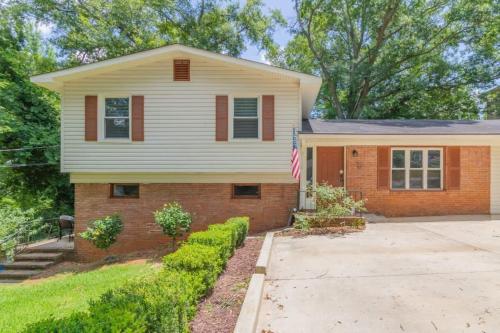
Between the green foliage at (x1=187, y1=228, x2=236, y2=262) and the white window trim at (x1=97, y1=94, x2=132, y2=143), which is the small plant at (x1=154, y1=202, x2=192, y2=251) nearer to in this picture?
the white window trim at (x1=97, y1=94, x2=132, y2=143)

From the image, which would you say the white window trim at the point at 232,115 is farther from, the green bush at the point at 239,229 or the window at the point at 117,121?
the window at the point at 117,121

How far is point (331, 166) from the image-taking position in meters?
10.9

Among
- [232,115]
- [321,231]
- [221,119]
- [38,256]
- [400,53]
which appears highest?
[400,53]

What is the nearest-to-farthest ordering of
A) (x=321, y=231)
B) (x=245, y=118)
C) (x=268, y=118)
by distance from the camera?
(x=321, y=231)
(x=268, y=118)
(x=245, y=118)

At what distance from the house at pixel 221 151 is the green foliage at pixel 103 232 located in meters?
0.79

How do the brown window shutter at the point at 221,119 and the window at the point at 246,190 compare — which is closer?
the brown window shutter at the point at 221,119

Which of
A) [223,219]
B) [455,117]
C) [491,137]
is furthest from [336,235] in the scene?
[455,117]

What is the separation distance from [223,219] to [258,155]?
2.58m

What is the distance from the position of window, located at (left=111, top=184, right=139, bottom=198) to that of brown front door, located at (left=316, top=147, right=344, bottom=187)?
6597 mm

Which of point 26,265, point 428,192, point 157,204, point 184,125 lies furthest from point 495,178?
point 26,265

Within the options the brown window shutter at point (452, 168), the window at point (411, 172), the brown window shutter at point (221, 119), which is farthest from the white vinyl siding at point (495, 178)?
the brown window shutter at point (221, 119)

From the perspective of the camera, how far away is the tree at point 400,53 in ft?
66.8

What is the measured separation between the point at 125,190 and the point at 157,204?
1324mm

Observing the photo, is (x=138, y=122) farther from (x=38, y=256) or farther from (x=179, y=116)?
(x=38, y=256)
